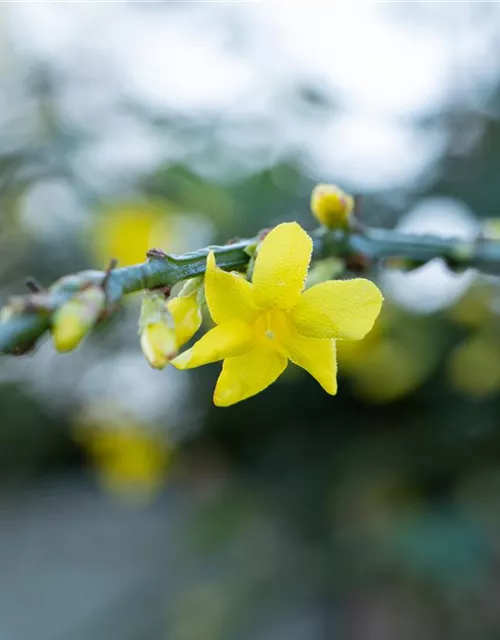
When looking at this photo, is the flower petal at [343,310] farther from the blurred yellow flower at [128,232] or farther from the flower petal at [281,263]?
the blurred yellow flower at [128,232]

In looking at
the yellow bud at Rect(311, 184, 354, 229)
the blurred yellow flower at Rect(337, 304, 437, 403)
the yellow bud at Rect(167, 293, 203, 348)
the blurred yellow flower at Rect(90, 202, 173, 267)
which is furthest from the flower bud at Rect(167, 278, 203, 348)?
the blurred yellow flower at Rect(90, 202, 173, 267)

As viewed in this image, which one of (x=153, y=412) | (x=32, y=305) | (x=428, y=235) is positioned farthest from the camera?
(x=153, y=412)

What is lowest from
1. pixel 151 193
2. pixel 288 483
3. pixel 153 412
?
pixel 288 483

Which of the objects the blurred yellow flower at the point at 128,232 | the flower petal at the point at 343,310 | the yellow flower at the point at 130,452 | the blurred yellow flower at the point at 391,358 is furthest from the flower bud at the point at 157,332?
the yellow flower at the point at 130,452

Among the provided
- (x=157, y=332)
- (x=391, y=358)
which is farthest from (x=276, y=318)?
(x=391, y=358)

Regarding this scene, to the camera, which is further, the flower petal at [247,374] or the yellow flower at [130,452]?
the yellow flower at [130,452]

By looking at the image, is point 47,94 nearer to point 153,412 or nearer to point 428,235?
point 153,412

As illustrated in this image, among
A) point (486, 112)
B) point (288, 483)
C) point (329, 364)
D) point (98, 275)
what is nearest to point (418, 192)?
point (486, 112)
